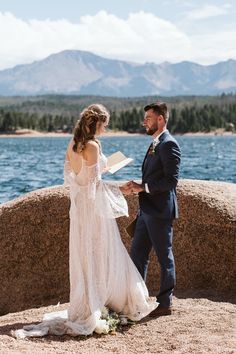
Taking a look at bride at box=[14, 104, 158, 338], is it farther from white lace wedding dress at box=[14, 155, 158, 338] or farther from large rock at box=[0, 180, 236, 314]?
large rock at box=[0, 180, 236, 314]

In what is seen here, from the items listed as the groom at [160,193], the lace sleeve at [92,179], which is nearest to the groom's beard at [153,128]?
the groom at [160,193]

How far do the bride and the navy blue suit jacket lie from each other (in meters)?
0.33

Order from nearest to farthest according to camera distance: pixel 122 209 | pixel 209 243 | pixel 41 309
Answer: pixel 122 209
pixel 41 309
pixel 209 243

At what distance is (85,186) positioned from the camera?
6.78 metres

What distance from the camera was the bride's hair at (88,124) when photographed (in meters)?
6.57

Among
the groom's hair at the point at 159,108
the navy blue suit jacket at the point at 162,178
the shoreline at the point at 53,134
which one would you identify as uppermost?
the groom's hair at the point at 159,108

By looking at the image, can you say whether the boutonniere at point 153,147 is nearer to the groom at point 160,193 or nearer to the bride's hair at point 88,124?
the groom at point 160,193

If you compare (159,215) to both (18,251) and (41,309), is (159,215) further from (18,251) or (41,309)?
(18,251)

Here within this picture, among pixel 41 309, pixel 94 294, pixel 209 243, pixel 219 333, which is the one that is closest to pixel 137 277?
pixel 94 294

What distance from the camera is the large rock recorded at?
9250mm

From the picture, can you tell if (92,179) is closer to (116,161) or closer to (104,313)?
(116,161)

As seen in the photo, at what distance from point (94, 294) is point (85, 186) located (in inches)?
42.8

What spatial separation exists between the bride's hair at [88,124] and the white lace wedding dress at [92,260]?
242mm

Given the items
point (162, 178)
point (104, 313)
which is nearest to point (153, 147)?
point (162, 178)
